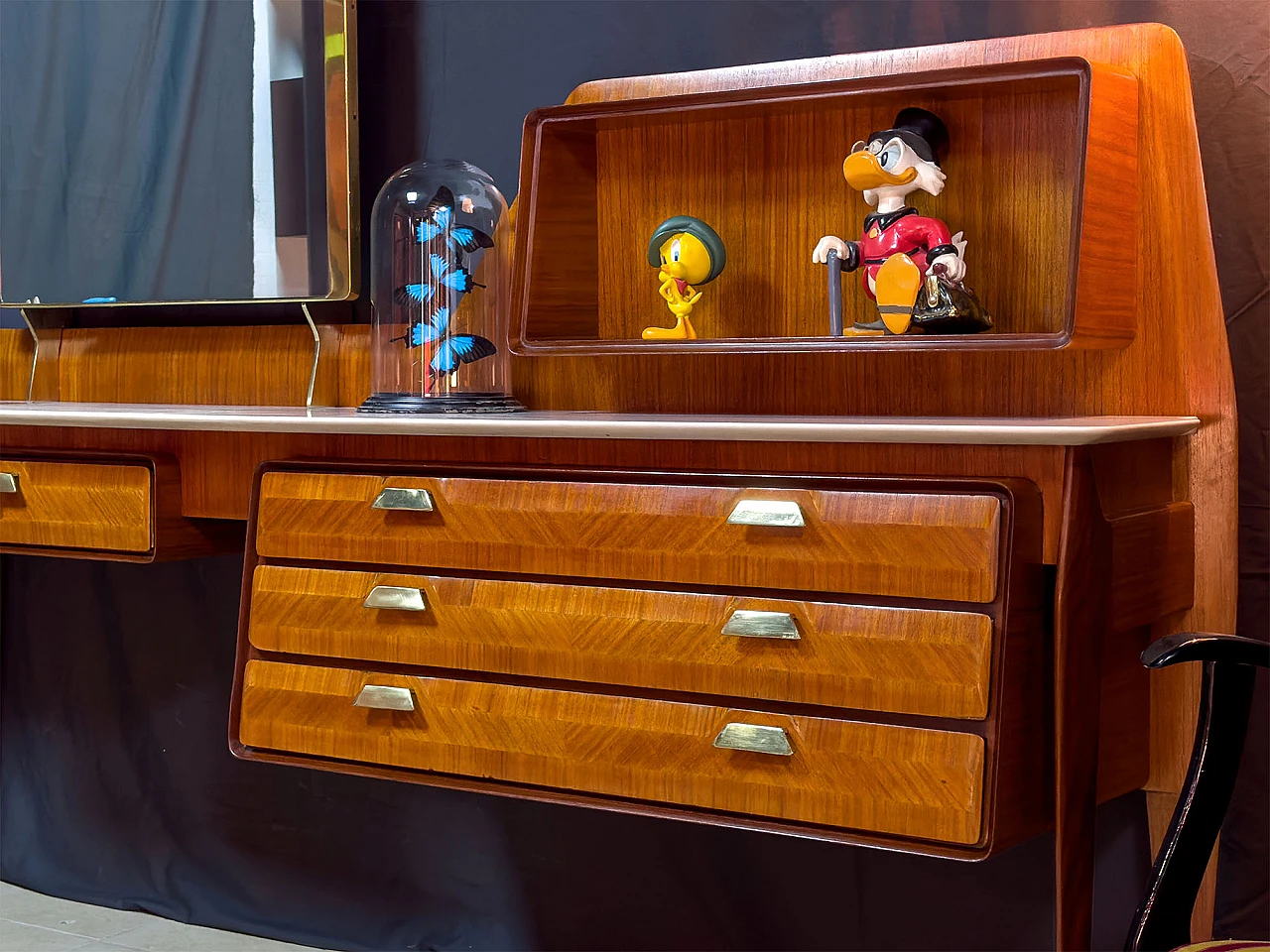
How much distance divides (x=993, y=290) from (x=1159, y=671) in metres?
0.54

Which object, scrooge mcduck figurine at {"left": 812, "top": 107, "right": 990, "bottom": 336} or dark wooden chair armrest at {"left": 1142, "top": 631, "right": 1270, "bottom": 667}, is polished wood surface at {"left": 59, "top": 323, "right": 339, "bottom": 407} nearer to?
scrooge mcduck figurine at {"left": 812, "top": 107, "right": 990, "bottom": 336}

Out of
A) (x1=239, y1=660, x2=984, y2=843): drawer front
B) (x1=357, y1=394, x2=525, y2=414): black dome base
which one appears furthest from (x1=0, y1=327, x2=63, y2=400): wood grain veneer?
(x1=239, y1=660, x2=984, y2=843): drawer front

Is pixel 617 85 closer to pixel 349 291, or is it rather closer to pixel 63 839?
pixel 349 291

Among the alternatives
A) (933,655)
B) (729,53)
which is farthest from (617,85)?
(933,655)

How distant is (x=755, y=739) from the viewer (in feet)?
5.12

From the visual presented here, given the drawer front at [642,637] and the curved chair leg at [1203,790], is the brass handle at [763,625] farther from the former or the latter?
the curved chair leg at [1203,790]

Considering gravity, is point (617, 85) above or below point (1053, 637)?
above

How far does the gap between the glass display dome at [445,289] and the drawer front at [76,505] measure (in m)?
0.40

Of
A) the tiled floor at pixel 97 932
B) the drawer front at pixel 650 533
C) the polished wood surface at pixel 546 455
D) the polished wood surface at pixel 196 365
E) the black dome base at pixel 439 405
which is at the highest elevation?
the polished wood surface at pixel 196 365

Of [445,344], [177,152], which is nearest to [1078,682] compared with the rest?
[445,344]

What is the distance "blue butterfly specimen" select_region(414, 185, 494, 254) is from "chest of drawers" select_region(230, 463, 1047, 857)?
0.48m

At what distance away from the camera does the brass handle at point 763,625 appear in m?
1.54

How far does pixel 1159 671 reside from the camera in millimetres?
1815

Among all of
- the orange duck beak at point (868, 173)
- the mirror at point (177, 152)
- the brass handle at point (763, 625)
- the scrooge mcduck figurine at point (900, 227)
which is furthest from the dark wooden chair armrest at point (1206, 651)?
the mirror at point (177, 152)
